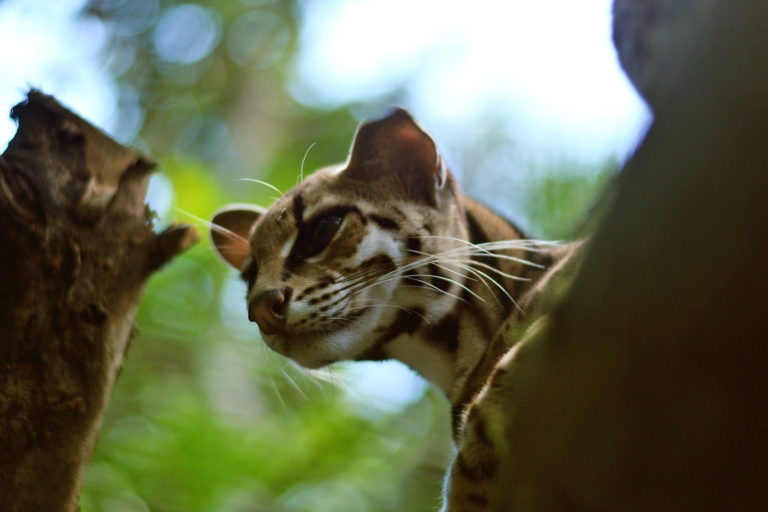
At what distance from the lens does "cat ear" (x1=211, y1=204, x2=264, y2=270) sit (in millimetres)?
2639

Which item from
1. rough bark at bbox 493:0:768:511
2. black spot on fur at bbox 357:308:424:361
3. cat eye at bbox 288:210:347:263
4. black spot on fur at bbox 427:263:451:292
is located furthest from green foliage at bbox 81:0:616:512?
rough bark at bbox 493:0:768:511

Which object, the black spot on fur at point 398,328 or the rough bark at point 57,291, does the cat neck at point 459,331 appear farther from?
the rough bark at point 57,291

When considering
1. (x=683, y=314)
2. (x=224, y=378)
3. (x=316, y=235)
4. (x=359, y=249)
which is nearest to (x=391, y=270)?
(x=359, y=249)

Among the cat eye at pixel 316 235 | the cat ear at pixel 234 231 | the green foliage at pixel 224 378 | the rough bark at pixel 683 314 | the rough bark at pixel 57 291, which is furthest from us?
the green foliage at pixel 224 378

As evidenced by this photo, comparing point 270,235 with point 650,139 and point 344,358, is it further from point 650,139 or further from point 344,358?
A: point 650,139

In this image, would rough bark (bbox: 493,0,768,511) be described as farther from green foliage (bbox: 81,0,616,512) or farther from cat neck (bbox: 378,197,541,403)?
green foliage (bbox: 81,0,616,512)

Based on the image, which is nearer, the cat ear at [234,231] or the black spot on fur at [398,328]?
the black spot on fur at [398,328]

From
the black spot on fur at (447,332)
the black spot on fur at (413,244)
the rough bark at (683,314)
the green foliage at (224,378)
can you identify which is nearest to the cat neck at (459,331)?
the black spot on fur at (447,332)

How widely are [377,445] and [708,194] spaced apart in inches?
116

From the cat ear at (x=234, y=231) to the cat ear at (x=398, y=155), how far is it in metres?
0.54

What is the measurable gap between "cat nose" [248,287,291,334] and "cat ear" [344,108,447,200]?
526 millimetres

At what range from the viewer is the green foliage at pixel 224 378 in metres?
3.14

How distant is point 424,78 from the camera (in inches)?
182

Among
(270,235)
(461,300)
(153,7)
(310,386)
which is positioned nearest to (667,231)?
(461,300)
